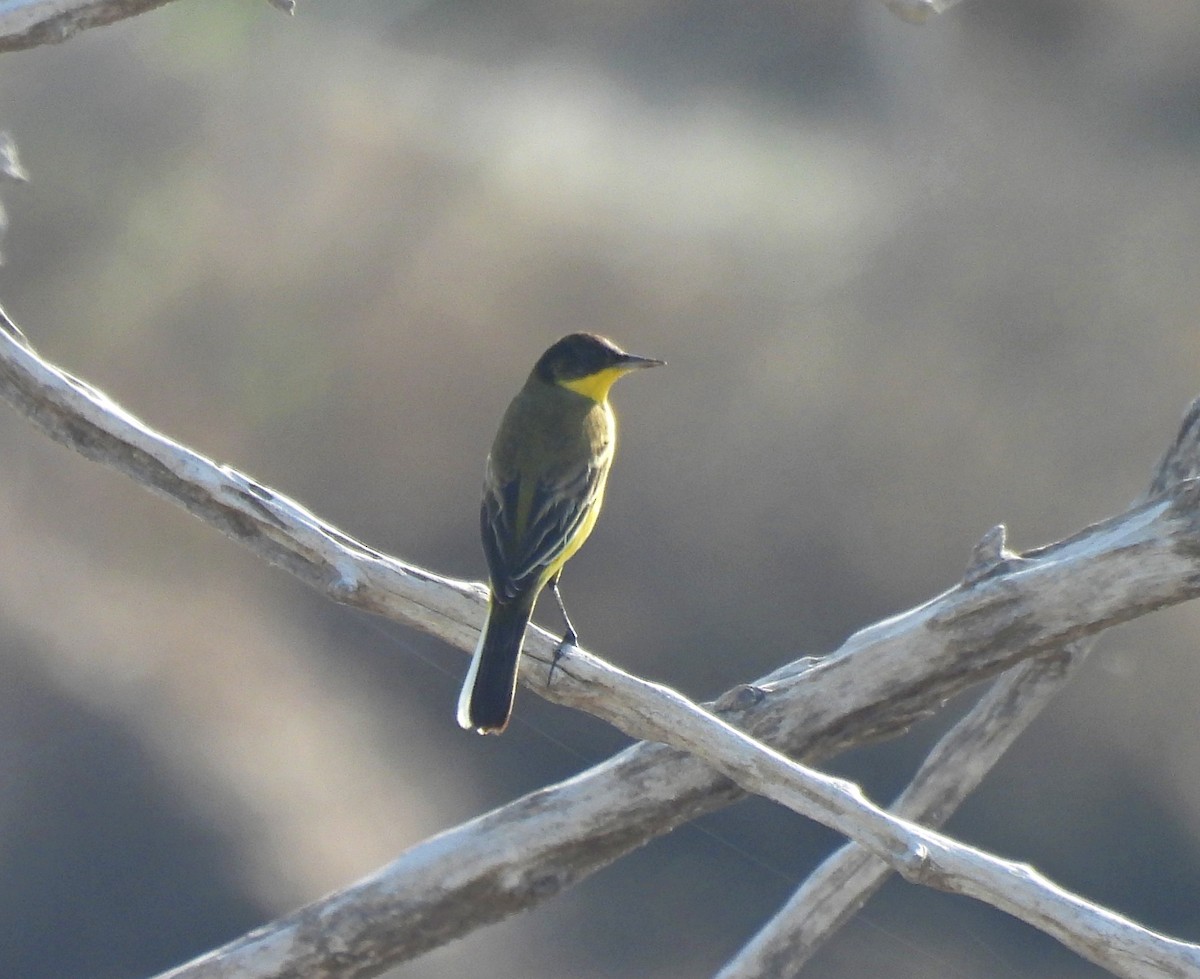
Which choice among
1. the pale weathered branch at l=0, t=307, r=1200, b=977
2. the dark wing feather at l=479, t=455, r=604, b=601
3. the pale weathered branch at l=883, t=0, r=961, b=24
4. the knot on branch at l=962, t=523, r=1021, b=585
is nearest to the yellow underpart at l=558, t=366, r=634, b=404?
the dark wing feather at l=479, t=455, r=604, b=601

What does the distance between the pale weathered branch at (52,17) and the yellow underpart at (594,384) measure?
1.10 meters

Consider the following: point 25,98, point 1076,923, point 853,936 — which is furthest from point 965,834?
Result: point 25,98

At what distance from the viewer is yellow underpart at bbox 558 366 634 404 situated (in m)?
3.47

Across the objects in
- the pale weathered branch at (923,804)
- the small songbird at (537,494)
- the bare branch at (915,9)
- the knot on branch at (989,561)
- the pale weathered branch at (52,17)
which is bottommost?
the pale weathered branch at (923,804)

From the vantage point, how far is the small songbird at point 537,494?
2600mm

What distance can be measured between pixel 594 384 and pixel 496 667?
3.41 feet

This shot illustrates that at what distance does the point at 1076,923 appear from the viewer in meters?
2.24

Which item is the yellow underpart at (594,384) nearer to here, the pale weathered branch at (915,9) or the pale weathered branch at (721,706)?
the pale weathered branch at (721,706)

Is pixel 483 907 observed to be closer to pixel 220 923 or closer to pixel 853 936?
pixel 220 923

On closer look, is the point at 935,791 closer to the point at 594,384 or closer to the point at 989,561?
the point at 989,561

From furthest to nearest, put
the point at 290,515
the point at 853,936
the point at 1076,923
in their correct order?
1. the point at 853,936
2. the point at 290,515
3. the point at 1076,923

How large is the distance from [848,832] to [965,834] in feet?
10.8

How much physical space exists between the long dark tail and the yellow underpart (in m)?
0.94

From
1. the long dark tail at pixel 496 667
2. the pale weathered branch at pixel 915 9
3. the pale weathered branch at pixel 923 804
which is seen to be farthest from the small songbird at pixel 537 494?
the pale weathered branch at pixel 915 9
